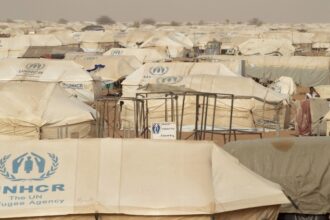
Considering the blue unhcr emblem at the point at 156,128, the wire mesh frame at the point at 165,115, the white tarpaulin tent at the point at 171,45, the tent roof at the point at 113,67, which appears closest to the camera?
the blue unhcr emblem at the point at 156,128

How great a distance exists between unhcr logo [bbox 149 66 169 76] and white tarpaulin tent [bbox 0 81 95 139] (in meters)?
6.95

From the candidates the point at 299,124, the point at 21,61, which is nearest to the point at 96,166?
the point at 299,124

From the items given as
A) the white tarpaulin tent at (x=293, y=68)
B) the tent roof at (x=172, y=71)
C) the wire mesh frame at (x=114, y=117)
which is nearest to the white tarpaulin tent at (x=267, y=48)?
the white tarpaulin tent at (x=293, y=68)

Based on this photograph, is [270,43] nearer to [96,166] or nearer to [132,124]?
[132,124]

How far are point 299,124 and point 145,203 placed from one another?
874 cm

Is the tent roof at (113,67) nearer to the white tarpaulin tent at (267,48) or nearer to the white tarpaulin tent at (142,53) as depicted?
the white tarpaulin tent at (142,53)

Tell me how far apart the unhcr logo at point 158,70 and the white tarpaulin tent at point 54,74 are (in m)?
2.46

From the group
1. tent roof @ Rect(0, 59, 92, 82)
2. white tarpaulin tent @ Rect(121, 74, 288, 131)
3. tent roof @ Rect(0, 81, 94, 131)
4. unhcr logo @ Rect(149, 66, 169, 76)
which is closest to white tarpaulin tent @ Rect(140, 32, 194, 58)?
tent roof @ Rect(0, 59, 92, 82)

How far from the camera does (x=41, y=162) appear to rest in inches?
355

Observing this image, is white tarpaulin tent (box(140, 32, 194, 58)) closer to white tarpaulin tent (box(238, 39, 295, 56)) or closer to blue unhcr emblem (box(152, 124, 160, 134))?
white tarpaulin tent (box(238, 39, 295, 56))

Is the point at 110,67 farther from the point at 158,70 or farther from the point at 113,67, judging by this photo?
the point at 158,70

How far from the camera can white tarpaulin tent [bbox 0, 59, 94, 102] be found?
23.6 metres

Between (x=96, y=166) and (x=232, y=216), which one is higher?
(x=96, y=166)

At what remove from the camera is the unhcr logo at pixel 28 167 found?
29.3 ft
